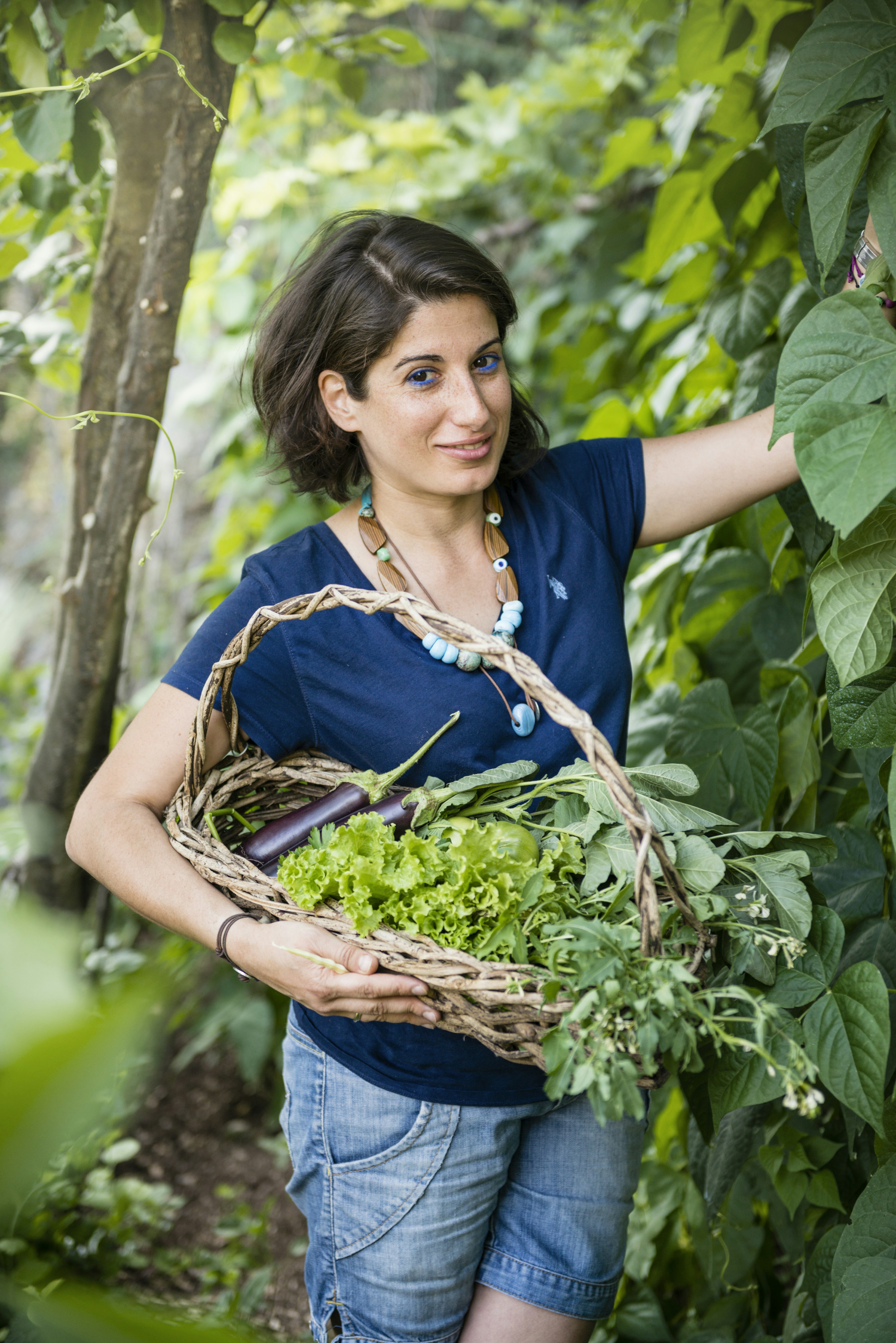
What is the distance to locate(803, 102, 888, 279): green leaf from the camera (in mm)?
858

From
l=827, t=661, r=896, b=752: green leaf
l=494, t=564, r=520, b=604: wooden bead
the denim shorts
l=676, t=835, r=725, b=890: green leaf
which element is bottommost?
the denim shorts

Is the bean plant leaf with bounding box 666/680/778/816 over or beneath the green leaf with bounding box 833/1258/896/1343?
over

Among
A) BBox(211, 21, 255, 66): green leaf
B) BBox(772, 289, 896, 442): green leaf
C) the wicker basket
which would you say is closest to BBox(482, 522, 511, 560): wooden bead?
the wicker basket

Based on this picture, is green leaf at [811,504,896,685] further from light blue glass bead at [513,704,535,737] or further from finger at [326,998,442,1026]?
finger at [326,998,442,1026]

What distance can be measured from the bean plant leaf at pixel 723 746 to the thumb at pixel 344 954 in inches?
23.2

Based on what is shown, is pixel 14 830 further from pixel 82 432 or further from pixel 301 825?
pixel 301 825

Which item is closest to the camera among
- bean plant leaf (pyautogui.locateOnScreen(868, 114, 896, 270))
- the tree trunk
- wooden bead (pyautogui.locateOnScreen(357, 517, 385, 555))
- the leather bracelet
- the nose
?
bean plant leaf (pyautogui.locateOnScreen(868, 114, 896, 270))

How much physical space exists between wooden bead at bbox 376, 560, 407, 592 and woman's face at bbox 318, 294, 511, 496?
0.10 meters

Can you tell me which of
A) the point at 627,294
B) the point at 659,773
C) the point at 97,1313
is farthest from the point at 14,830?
the point at 627,294

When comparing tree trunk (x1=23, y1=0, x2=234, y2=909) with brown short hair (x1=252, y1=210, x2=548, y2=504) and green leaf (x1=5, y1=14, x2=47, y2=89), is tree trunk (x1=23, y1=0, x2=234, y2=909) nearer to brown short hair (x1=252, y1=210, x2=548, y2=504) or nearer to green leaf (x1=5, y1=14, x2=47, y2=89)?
green leaf (x1=5, y1=14, x2=47, y2=89)

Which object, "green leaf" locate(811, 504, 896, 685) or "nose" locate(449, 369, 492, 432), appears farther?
"nose" locate(449, 369, 492, 432)

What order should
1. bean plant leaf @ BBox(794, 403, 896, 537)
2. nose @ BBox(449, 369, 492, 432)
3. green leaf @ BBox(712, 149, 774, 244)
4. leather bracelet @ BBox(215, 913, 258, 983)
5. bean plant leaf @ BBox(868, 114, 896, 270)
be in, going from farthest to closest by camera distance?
green leaf @ BBox(712, 149, 774, 244) < nose @ BBox(449, 369, 492, 432) < leather bracelet @ BBox(215, 913, 258, 983) < bean plant leaf @ BBox(868, 114, 896, 270) < bean plant leaf @ BBox(794, 403, 896, 537)

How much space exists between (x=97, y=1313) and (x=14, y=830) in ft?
4.21

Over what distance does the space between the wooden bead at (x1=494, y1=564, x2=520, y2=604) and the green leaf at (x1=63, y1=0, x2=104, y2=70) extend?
816 millimetres
